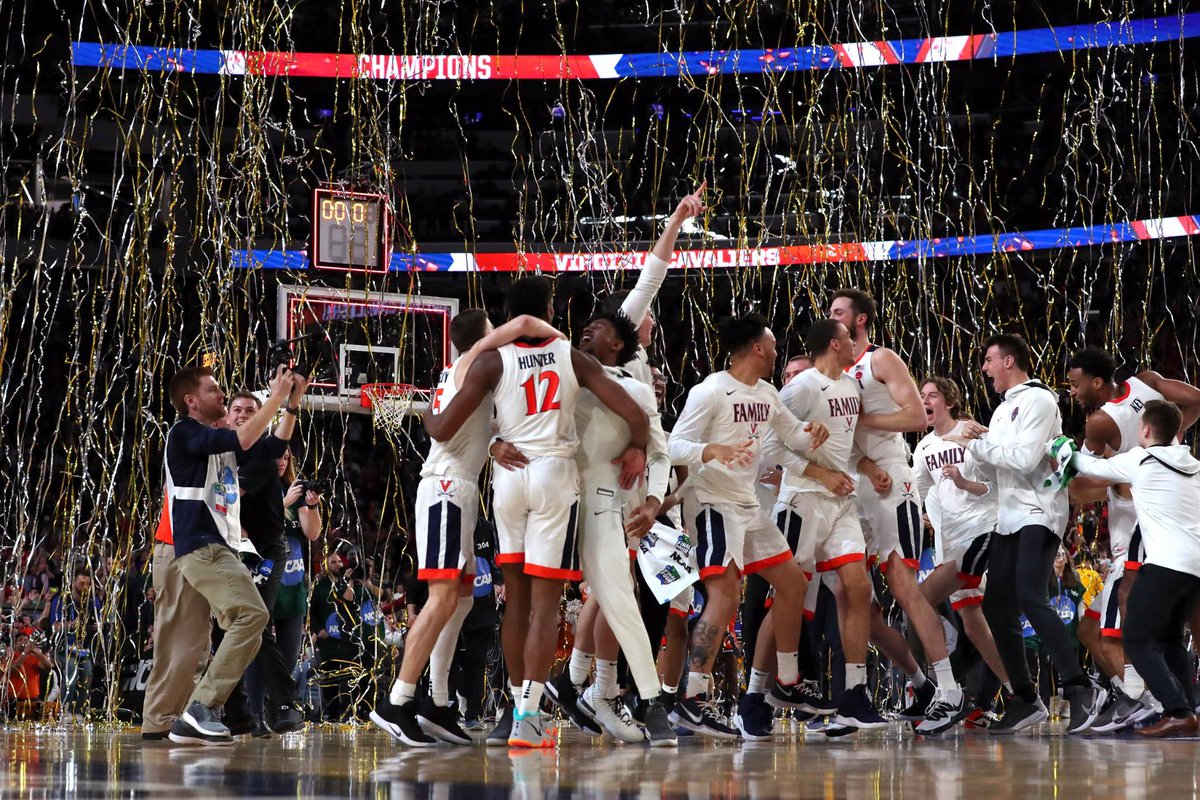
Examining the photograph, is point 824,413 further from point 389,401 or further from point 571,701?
point 389,401

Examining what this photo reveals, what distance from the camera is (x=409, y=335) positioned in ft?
59.0

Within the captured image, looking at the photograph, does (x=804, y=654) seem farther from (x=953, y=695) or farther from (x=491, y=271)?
(x=491, y=271)

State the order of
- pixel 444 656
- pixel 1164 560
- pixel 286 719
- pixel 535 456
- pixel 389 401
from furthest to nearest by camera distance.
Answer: pixel 389 401 < pixel 286 719 < pixel 1164 560 < pixel 444 656 < pixel 535 456

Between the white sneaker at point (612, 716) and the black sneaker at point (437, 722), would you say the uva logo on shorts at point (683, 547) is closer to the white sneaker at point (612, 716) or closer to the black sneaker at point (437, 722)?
the white sneaker at point (612, 716)

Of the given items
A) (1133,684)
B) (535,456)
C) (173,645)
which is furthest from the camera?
(1133,684)

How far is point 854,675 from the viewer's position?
607 centimetres

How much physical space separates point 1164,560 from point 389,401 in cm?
676

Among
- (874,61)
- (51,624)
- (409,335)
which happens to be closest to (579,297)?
(409,335)

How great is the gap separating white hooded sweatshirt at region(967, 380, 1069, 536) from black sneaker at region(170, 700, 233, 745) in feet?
10.9

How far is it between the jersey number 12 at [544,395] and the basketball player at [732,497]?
0.81 m

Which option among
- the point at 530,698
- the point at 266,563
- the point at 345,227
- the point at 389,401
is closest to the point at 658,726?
the point at 530,698

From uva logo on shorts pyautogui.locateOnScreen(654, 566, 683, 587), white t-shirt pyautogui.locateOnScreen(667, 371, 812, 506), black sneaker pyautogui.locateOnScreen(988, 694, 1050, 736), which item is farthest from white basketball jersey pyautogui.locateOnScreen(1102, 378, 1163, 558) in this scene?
uva logo on shorts pyautogui.locateOnScreen(654, 566, 683, 587)

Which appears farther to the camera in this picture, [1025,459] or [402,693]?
[1025,459]

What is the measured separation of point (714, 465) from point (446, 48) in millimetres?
16703
